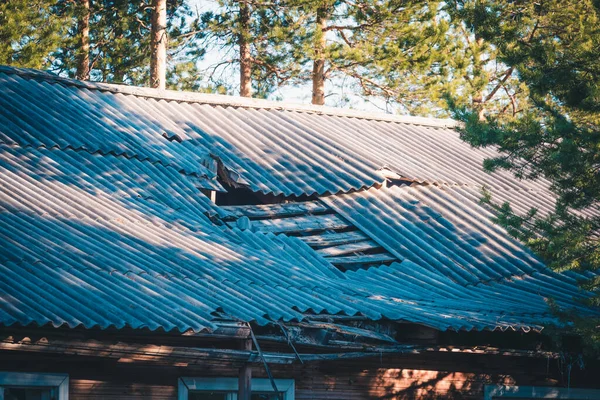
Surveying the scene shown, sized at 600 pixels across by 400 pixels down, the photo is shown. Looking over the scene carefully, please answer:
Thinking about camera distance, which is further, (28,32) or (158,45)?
(28,32)

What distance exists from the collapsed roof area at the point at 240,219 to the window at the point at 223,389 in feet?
Result: 3.53

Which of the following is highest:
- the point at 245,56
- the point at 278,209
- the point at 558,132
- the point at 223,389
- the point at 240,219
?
the point at 245,56

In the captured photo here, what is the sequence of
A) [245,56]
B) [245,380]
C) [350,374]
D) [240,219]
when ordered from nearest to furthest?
[245,380]
[350,374]
[240,219]
[245,56]

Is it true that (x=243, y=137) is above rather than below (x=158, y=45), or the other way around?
below

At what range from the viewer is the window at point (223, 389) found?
31.3ft

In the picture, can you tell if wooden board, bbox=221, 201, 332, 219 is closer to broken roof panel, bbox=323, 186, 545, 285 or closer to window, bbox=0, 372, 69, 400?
broken roof panel, bbox=323, 186, 545, 285

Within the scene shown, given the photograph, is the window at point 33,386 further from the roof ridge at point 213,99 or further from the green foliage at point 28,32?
the green foliage at point 28,32

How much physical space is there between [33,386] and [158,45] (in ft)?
52.3

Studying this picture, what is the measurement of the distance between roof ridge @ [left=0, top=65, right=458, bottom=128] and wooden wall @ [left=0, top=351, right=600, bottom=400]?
3.56m

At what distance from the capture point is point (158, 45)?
23.5 meters

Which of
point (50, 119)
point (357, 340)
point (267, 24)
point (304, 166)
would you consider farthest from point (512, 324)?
point (267, 24)

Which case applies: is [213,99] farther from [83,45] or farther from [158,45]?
[83,45]

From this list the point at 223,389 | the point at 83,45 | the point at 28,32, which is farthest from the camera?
the point at 83,45

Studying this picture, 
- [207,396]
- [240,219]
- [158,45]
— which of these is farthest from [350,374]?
[158,45]
